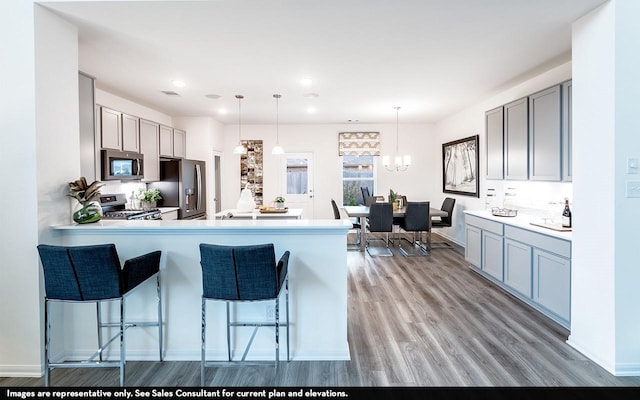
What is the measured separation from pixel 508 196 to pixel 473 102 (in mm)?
1906

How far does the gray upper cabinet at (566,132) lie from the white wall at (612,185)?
72 cm

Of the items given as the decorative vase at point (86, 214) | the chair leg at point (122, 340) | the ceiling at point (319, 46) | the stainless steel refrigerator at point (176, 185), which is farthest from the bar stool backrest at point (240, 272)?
the stainless steel refrigerator at point (176, 185)

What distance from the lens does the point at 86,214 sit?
8.75ft

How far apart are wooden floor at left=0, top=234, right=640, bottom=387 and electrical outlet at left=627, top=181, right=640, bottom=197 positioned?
1.25m

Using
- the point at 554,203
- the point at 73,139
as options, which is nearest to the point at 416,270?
the point at 554,203

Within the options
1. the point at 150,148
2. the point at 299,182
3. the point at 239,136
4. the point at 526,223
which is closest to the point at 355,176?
the point at 299,182

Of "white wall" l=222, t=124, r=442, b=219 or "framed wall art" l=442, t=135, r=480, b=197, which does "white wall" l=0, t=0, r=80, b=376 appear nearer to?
"white wall" l=222, t=124, r=442, b=219

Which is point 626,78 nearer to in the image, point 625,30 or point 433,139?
point 625,30

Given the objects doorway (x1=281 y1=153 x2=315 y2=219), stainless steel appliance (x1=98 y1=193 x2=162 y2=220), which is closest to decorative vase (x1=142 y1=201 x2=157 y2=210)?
stainless steel appliance (x1=98 y1=193 x2=162 y2=220)

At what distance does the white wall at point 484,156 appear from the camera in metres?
4.00

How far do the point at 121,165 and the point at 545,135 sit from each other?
5.00 metres

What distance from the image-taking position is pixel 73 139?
2.73 metres

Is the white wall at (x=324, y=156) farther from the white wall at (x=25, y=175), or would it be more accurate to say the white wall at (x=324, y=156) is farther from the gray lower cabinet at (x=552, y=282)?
the white wall at (x=25, y=175)

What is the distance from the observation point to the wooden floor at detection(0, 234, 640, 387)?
7.57 feet
